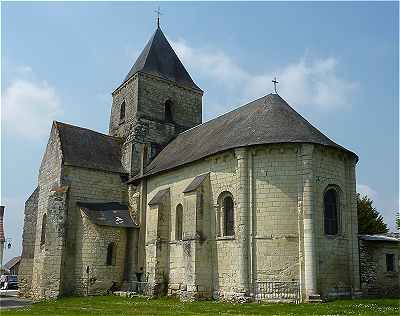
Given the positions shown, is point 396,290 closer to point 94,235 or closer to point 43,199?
point 94,235

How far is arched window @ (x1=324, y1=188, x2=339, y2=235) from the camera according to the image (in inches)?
774

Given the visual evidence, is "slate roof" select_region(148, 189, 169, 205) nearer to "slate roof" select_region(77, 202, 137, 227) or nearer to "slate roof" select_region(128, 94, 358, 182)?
"slate roof" select_region(128, 94, 358, 182)

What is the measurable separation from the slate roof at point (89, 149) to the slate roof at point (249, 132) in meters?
2.88

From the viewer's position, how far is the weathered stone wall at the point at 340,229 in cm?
1867

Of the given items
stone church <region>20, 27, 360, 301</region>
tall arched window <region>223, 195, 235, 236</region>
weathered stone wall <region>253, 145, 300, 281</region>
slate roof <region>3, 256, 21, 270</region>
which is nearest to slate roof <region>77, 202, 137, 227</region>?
stone church <region>20, 27, 360, 301</region>

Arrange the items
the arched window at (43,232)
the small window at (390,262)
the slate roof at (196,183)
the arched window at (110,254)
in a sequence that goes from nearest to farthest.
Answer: the slate roof at (196,183) < the small window at (390,262) < the arched window at (110,254) < the arched window at (43,232)

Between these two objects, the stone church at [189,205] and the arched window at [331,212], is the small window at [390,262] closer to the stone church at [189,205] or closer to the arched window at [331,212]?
the stone church at [189,205]

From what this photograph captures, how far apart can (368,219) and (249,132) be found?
698 inches


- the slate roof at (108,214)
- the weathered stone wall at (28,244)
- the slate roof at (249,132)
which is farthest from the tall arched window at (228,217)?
the weathered stone wall at (28,244)

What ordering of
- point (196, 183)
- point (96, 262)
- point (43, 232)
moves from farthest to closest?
1. point (43, 232)
2. point (96, 262)
3. point (196, 183)

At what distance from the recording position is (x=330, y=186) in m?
19.9

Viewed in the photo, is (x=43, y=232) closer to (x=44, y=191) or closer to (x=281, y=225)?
(x=44, y=191)

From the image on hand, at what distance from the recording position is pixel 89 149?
28547 mm


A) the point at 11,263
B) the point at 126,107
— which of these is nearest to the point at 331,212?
the point at 126,107
